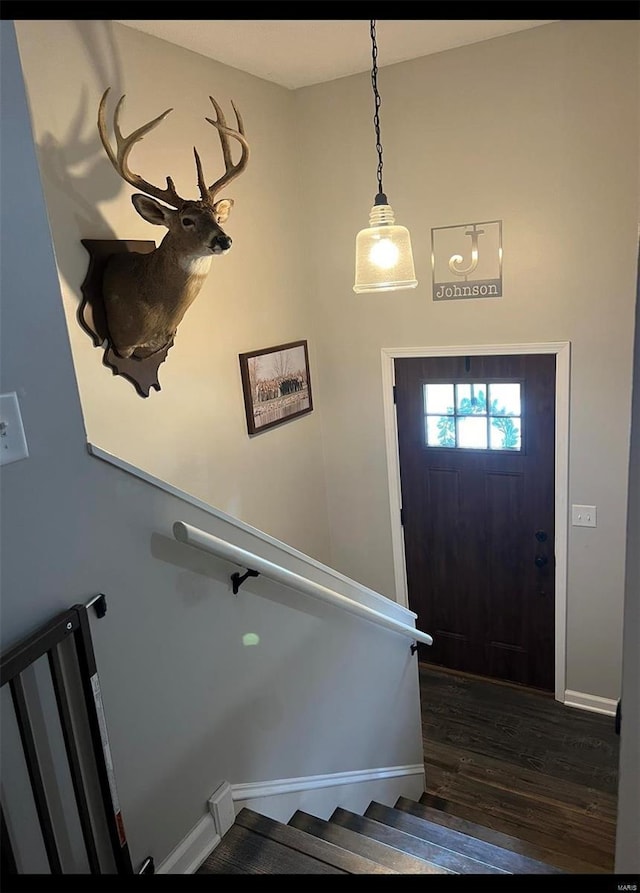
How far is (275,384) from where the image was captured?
355 cm

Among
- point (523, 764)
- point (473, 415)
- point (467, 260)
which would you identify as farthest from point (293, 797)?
point (467, 260)

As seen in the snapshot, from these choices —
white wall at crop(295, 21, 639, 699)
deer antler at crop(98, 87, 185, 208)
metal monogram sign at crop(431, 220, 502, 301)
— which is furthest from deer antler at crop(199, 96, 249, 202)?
metal monogram sign at crop(431, 220, 502, 301)

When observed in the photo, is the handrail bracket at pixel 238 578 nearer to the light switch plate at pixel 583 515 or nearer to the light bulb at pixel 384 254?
the light bulb at pixel 384 254

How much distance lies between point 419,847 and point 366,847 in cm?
27

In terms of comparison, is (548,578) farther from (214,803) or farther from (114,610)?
(114,610)

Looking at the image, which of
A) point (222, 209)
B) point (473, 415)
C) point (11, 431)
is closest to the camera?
point (11, 431)

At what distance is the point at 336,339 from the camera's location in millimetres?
3867

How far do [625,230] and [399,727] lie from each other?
8.61ft

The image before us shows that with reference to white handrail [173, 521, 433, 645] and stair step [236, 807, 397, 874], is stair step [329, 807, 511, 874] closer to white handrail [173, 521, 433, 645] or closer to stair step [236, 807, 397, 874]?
stair step [236, 807, 397, 874]

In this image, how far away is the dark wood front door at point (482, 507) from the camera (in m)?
3.50

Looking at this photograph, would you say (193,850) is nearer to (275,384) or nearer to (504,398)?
(275,384)

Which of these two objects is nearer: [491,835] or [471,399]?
[491,835]

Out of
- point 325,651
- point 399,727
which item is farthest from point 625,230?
point 399,727

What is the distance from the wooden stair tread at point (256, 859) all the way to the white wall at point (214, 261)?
1.50 m
